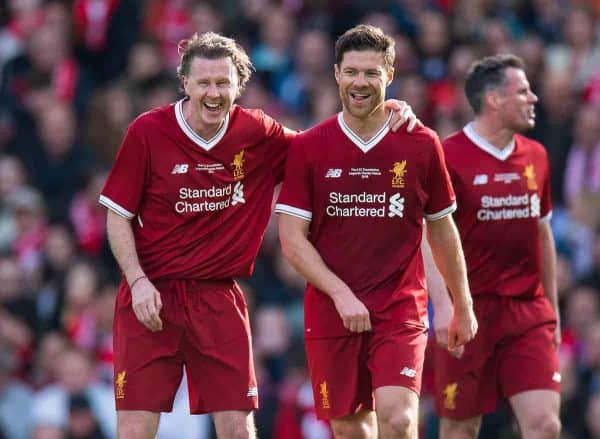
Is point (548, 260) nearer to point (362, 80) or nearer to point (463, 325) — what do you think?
point (463, 325)

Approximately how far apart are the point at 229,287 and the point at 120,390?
0.92 m

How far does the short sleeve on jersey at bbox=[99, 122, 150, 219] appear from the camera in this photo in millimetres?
10219

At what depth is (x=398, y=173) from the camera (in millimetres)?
10266

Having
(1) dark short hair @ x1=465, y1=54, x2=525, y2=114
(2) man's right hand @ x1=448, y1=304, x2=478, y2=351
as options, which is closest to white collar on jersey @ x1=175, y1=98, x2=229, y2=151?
(2) man's right hand @ x1=448, y1=304, x2=478, y2=351

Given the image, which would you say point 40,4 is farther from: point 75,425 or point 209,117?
point 209,117

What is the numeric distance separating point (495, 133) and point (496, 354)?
1.55 m

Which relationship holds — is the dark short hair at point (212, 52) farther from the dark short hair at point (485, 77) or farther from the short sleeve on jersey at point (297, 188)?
the dark short hair at point (485, 77)

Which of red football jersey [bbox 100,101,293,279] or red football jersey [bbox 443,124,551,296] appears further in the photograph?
red football jersey [bbox 443,124,551,296]

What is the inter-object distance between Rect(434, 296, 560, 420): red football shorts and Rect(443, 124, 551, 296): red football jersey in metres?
0.12

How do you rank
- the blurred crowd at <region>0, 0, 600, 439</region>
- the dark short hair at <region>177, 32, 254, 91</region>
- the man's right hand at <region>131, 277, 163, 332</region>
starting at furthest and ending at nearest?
the blurred crowd at <region>0, 0, 600, 439</region>
the dark short hair at <region>177, 32, 254, 91</region>
the man's right hand at <region>131, 277, 163, 332</region>

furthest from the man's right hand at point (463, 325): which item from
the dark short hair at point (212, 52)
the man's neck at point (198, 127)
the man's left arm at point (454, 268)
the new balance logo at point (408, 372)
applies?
the dark short hair at point (212, 52)

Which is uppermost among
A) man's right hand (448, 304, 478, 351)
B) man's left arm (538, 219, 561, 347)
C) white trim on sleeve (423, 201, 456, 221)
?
white trim on sleeve (423, 201, 456, 221)

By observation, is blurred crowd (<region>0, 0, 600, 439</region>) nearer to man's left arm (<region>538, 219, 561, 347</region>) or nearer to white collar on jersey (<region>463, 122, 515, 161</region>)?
man's left arm (<region>538, 219, 561, 347</region>)

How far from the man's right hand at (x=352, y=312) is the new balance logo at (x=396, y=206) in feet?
1.93
